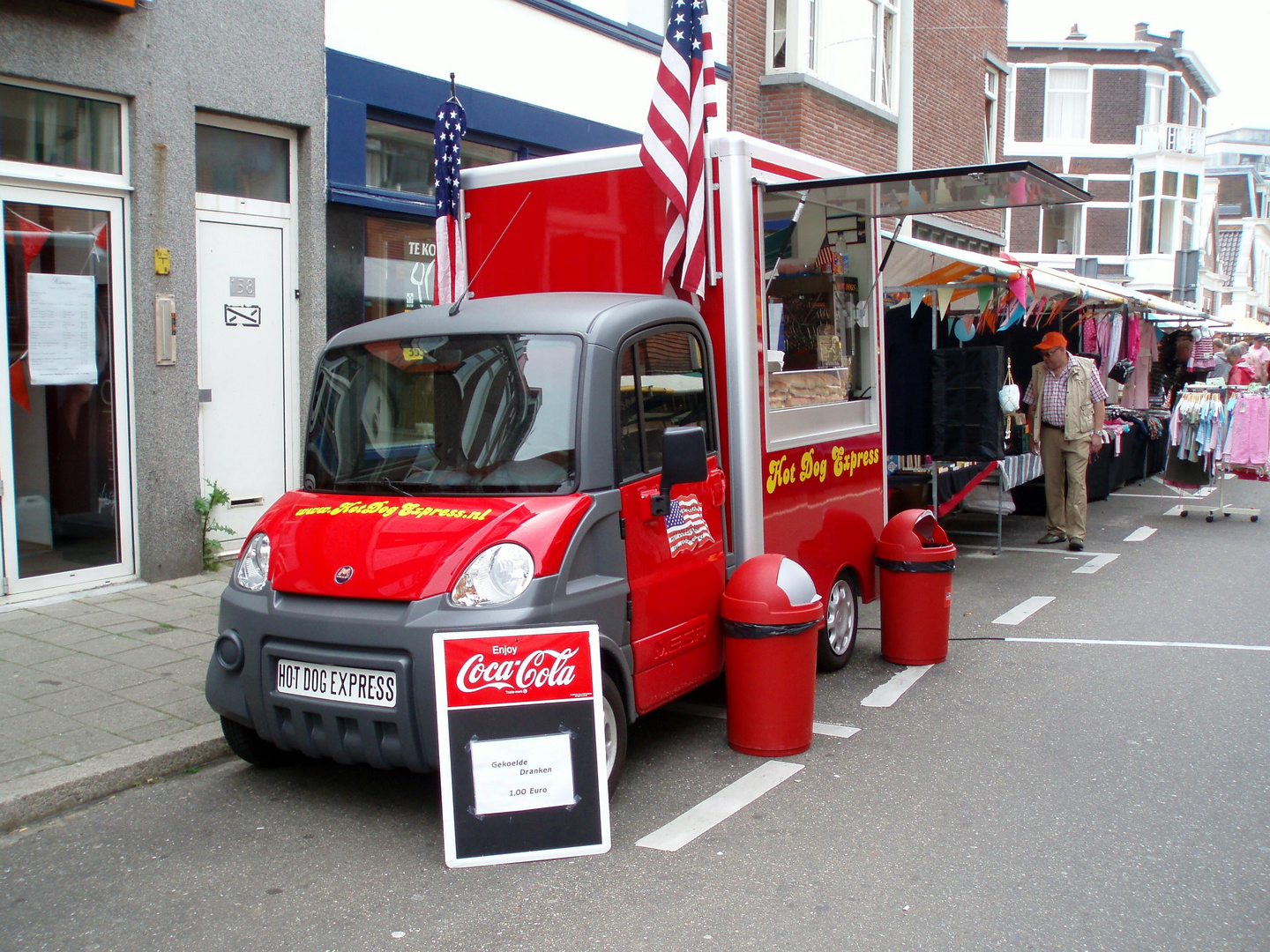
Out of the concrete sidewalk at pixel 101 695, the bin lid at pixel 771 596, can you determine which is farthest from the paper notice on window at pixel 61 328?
the bin lid at pixel 771 596

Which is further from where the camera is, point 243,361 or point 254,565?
point 243,361

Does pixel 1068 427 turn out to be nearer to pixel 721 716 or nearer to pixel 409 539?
pixel 721 716

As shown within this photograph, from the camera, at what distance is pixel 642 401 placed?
4.81m

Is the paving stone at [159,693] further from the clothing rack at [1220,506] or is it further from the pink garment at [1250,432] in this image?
the pink garment at [1250,432]

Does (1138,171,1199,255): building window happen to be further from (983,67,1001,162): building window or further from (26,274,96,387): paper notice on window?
(26,274,96,387): paper notice on window

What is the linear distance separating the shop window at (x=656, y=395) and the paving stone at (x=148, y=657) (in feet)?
9.87

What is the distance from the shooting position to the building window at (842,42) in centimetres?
1448

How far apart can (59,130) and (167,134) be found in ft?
2.15

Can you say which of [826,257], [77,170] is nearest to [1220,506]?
[826,257]

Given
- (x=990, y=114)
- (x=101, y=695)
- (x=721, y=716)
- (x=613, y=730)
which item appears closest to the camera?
(x=613, y=730)

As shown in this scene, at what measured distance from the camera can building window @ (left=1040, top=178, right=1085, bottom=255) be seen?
4447 cm

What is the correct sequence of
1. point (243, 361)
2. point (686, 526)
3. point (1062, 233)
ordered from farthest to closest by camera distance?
point (1062, 233)
point (243, 361)
point (686, 526)

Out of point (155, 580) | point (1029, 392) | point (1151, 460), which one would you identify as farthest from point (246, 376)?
point (1151, 460)

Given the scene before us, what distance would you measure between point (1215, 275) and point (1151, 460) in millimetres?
42537
